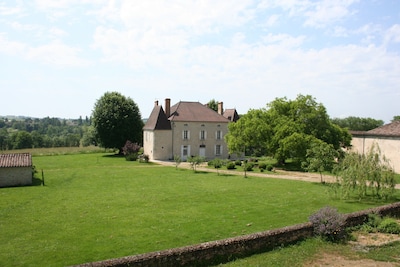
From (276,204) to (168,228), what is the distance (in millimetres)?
6813

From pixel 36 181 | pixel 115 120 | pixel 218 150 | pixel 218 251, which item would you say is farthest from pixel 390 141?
pixel 115 120

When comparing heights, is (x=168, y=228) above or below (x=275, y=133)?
below

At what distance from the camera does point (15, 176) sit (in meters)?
23.2

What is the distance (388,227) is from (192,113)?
1270 inches

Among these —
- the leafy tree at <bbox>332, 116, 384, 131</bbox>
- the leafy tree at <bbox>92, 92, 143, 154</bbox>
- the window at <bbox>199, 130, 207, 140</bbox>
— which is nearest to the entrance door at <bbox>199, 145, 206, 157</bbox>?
the window at <bbox>199, 130, 207, 140</bbox>

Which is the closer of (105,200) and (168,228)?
(168,228)

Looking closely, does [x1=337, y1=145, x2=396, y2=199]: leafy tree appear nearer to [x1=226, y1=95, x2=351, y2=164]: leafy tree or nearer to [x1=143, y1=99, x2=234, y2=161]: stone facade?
[x1=226, y1=95, x2=351, y2=164]: leafy tree

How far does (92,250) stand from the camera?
10.6m

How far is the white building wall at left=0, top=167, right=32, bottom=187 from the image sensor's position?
2292 centimetres

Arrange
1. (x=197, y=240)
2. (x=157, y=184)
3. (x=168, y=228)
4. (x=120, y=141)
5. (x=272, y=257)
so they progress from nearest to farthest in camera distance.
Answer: (x=272, y=257)
(x=197, y=240)
(x=168, y=228)
(x=157, y=184)
(x=120, y=141)

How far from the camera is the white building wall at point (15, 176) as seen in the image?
2292 cm

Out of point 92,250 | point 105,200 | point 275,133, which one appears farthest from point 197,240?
point 275,133

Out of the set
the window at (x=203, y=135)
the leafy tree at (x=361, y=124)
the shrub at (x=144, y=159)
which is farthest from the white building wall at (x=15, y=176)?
the leafy tree at (x=361, y=124)

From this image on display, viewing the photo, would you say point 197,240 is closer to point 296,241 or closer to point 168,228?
point 168,228
